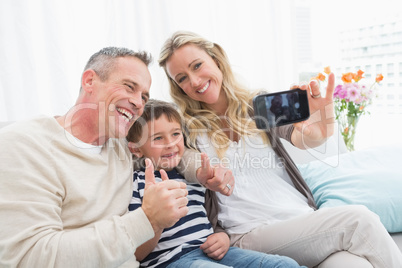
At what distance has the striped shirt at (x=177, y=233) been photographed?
109 cm

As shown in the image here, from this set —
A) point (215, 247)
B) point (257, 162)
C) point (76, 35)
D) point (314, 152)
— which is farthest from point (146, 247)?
point (76, 35)

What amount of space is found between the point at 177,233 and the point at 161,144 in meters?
0.31

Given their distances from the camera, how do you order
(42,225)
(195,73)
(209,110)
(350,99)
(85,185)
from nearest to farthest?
(42,225)
(85,185)
(195,73)
(209,110)
(350,99)

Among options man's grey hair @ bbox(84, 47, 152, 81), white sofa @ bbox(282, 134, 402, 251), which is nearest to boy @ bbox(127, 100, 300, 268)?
man's grey hair @ bbox(84, 47, 152, 81)

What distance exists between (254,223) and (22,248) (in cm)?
79

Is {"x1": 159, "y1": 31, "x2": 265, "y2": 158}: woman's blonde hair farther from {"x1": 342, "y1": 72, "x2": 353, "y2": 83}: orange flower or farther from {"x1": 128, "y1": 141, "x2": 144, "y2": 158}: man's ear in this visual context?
{"x1": 342, "y1": 72, "x2": 353, "y2": 83}: orange flower

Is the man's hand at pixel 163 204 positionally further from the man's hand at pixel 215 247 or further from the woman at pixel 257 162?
the woman at pixel 257 162

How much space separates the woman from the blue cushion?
5.1 inches

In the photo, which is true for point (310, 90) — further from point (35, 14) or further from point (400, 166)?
point (35, 14)

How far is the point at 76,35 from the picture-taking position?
5.68 ft

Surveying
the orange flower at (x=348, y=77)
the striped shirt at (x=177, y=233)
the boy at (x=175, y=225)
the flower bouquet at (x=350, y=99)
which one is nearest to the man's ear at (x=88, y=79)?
the boy at (x=175, y=225)

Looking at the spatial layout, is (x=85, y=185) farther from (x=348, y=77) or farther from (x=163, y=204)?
(x=348, y=77)

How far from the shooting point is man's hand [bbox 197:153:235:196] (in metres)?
1.12

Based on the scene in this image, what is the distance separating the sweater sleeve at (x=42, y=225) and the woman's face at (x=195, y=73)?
2.21 ft
